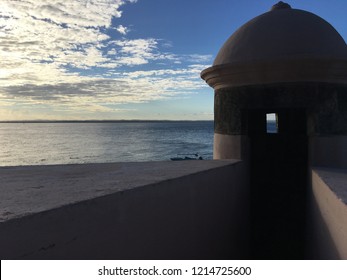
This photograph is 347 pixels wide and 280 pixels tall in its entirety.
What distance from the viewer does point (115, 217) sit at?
2.38 meters

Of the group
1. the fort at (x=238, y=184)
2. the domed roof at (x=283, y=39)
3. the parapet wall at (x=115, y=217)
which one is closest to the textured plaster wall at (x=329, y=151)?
the fort at (x=238, y=184)

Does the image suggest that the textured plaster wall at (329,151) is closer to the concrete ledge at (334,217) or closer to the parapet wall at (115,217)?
the concrete ledge at (334,217)

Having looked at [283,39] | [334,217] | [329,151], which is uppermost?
[283,39]

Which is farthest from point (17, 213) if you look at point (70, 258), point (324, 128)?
point (324, 128)

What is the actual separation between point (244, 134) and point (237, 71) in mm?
1063

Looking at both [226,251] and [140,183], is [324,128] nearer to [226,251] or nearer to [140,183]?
[226,251]

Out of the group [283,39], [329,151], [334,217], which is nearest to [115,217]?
[334,217]

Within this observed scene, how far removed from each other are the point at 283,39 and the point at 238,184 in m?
2.34

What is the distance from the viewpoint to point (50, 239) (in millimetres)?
1894

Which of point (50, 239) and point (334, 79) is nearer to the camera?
point (50, 239)

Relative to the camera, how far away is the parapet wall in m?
1.85

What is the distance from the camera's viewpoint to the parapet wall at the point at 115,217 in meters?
1.85

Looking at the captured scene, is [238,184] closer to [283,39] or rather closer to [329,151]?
[329,151]

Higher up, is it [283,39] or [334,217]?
[283,39]
